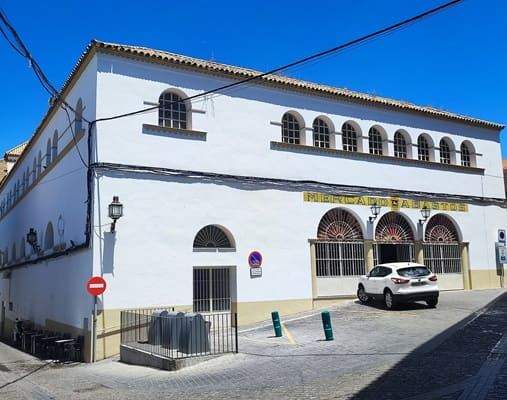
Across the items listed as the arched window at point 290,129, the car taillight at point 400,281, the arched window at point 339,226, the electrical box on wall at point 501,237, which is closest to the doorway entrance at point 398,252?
the arched window at point 339,226

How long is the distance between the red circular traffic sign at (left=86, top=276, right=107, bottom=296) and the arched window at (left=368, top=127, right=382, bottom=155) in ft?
39.3

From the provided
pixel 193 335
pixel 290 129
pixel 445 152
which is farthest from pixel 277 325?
pixel 445 152

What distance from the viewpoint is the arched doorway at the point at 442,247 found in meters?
22.4

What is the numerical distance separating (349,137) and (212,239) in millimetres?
7206

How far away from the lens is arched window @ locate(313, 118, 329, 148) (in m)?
20.4

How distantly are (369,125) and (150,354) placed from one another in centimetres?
1286

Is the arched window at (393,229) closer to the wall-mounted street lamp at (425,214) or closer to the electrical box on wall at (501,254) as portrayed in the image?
the wall-mounted street lamp at (425,214)

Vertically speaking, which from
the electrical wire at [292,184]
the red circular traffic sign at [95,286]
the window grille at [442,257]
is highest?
the electrical wire at [292,184]

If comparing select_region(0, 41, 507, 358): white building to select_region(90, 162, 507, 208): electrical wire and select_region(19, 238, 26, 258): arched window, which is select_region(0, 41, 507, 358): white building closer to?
select_region(90, 162, 507, 208): electrical wire

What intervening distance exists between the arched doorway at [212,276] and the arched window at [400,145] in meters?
8.74

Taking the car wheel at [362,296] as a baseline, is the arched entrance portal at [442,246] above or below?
above

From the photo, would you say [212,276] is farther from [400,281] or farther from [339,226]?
[400,281]

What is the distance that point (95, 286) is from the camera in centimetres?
1445

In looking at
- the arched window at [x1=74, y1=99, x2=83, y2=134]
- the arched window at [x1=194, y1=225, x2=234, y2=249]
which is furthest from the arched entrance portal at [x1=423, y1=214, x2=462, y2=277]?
the arched window at [x1=74, y1=99, x2=83, y2=134]
